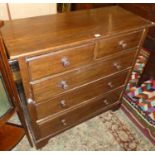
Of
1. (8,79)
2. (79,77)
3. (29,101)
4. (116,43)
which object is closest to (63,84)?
(79,77)

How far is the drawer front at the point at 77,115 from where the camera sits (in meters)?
1.39

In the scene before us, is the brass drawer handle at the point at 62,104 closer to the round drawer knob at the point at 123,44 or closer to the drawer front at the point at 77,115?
the drawer front at the point at 77,115

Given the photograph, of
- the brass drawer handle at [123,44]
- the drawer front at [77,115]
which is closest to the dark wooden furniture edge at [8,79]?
the drawer front at [77,115]

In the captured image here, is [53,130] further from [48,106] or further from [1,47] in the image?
[1,47]

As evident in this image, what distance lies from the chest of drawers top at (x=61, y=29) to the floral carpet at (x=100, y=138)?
1.05 m

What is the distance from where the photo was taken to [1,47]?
780 millimetres

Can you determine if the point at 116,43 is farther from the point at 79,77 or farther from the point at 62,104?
the point at 62,104

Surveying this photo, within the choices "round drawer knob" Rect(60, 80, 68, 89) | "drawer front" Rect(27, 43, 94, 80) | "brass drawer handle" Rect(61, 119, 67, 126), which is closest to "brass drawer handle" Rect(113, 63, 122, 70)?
"drawer front" Rect(27, 43, 94, 80)

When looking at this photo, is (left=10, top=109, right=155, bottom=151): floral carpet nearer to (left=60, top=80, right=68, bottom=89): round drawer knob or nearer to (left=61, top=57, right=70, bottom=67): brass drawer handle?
(left=60, top=80, right=68, bottom=89): round drawer knob

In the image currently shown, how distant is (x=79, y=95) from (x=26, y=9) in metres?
0.77

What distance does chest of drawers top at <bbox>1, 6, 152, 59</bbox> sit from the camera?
2.85 feet

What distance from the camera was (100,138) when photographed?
1.66 m

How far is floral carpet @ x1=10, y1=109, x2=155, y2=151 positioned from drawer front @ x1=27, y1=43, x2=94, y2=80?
872 mm

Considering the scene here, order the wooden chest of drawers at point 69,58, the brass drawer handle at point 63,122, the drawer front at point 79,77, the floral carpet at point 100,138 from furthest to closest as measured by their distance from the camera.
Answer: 1. the floral carpet at point 100,138
2. the brass drawer handle at point 63,122
3. the drawer front at point 79,77
4. the wooden chest of drawers at point 69,58
